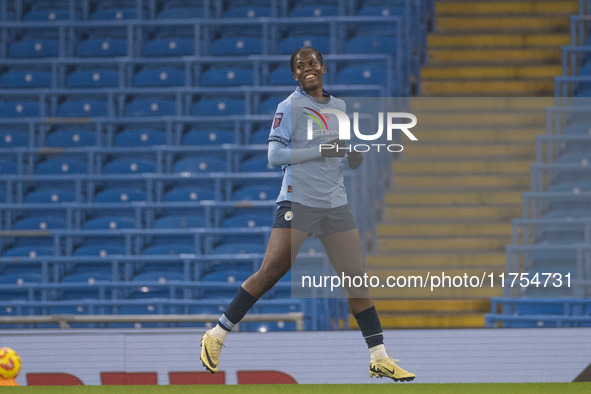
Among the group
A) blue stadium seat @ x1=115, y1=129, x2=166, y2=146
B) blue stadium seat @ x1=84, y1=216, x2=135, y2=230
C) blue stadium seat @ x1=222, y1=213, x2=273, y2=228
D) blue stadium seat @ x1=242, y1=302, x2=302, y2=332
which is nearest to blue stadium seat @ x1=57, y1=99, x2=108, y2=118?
blue stadium seat @ x1=115, y1=129, x2=166, y2=146

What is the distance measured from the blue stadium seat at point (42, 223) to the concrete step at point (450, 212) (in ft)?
9.51

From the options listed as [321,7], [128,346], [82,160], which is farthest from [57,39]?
[128,346]

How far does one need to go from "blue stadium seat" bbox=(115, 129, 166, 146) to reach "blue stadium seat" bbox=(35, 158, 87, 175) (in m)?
0.37

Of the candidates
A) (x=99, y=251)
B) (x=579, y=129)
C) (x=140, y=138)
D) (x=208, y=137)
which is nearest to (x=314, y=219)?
(x=579, y=129)

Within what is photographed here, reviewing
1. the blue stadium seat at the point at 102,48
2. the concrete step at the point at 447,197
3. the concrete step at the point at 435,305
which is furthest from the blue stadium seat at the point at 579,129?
the blue stadium seat at the point at 102,48

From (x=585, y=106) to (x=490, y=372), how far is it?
287 cm

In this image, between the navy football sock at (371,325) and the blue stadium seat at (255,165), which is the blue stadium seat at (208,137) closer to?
the blue stadium seat at (255,165)

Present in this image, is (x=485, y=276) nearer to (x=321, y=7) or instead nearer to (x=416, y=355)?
(x=416, y=355)

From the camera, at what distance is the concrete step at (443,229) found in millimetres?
5441

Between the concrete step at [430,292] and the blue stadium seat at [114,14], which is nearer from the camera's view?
the concrete step at [430,292]

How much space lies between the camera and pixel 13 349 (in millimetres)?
5371

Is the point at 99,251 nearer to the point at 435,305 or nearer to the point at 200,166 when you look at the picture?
the point at 200,166

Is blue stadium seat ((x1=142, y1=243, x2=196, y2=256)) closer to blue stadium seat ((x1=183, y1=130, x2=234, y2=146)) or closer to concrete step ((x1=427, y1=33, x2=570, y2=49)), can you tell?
blue stadium seat ((x1=183, y1=130, x2=234, y2=146))

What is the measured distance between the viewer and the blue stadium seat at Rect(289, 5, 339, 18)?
30.0ft
